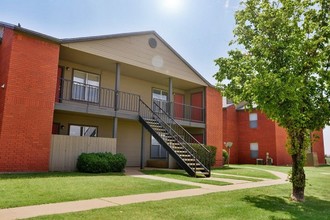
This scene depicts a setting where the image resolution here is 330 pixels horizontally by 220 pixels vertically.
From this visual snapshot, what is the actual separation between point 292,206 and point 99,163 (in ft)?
26.4

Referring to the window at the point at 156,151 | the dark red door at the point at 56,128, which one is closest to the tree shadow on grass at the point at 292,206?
the dark red door at the point at 56,128

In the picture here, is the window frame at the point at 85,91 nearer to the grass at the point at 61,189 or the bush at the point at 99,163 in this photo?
the bush at the point at 99,163

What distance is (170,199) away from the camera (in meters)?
7.33

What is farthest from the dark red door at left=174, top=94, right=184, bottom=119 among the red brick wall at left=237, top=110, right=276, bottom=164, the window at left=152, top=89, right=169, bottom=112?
the red brick wall at left=237, top=110, right=276, bottom=164

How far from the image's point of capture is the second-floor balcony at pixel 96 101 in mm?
14164

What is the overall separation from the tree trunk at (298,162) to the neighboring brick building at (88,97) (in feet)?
18.9

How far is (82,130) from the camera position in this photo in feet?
54.4

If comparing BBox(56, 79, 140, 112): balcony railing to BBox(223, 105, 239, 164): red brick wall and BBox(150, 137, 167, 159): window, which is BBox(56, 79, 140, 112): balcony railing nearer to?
BBox(150, 137, 167, 159): window

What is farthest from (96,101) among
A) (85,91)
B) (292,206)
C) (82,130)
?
(292,206)

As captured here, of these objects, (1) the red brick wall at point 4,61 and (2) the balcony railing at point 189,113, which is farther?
(2) the balcony railing at point 189,113

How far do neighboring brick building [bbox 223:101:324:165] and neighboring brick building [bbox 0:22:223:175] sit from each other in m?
8.59

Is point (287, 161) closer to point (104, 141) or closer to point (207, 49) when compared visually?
point (207, 49)

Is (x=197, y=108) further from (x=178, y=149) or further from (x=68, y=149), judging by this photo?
(x=68, y=149)

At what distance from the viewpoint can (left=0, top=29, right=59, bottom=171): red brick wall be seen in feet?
36.5
